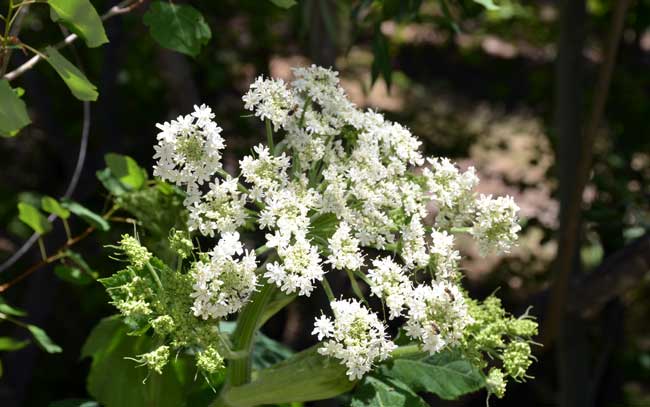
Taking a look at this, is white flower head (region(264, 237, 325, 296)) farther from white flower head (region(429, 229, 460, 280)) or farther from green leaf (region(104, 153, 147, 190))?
green leaf (region(104, 153, 147, 190))

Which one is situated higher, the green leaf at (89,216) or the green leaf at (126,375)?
the green leaf at (89,216)

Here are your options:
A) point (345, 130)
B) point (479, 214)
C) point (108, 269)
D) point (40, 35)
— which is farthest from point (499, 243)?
point (40, 35)

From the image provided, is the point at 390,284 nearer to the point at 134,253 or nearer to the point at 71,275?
the point at 134,253

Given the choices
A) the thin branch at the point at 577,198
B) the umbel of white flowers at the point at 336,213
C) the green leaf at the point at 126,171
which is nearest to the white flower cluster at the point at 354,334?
the umbel of white flowers at the point at 336,213

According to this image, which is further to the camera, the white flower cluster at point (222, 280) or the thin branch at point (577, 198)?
the thin branch at point (577, 198)

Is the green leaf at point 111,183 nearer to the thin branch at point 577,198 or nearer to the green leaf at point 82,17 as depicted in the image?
the green leaf at point 82,17

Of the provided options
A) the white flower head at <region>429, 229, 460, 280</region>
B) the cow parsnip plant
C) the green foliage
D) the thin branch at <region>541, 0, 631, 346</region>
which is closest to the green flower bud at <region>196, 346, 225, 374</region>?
the cow parsnip plant

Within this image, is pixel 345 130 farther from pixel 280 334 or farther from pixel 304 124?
pixel 280 334
